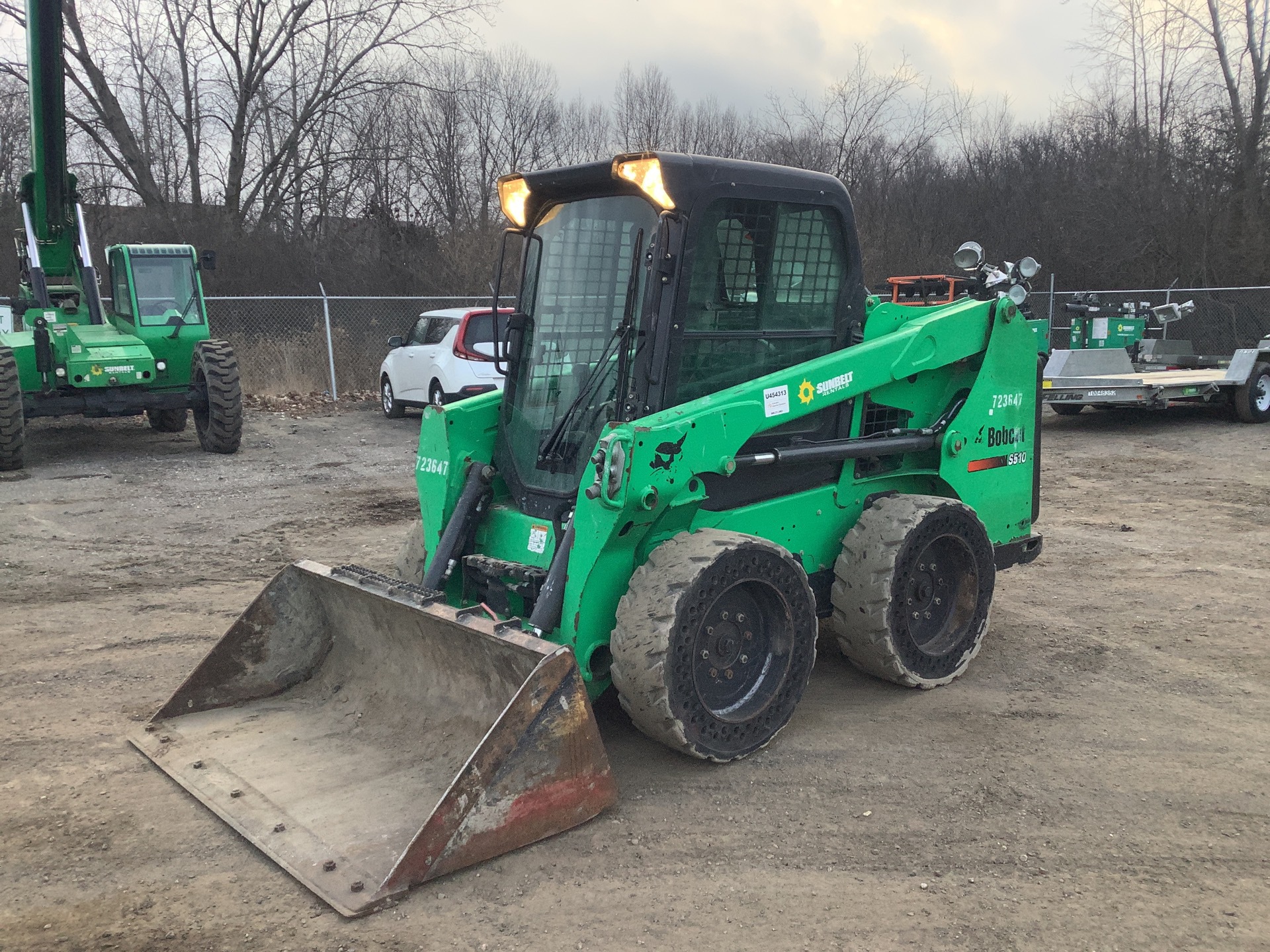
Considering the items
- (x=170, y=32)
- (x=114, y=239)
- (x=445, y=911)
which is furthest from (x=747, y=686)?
(x=170, y=32)

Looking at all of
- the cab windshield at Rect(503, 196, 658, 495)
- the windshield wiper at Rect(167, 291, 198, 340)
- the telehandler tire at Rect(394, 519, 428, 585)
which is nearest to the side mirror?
the cab windshield at Rect(503, 196, 658, 495)

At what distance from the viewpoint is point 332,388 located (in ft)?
59.0

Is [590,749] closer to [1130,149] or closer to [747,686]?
[747,686]

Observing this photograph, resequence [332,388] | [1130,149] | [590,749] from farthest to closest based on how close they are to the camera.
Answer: [1130,149], [332,388], [590,749]

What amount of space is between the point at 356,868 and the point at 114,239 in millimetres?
24273

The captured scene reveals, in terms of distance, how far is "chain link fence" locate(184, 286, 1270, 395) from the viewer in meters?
18.0

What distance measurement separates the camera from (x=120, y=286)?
1288 cm

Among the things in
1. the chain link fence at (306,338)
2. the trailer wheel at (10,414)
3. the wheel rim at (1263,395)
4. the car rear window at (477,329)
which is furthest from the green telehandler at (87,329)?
the wheel rim at (1263,395)

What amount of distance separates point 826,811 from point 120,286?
1198 centimetres

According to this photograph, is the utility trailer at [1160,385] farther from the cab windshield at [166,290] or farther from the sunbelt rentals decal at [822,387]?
the cab windshield at [166,290]

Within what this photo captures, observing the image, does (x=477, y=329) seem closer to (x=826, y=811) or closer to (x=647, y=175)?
(x=647, y=175)

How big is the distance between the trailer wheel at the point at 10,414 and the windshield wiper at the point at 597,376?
8582mm

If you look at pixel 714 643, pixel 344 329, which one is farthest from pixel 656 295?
pixel 344 329

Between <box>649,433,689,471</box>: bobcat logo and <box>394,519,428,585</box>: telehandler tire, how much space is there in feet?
5.12
